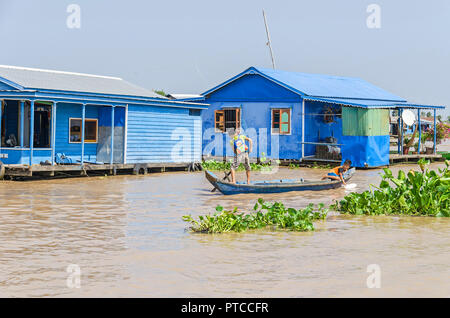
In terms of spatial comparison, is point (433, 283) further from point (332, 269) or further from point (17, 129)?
point (17, 129)

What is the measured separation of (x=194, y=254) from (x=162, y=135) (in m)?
17.4

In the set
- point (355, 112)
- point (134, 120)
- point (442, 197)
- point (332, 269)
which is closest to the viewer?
point (332, 269)

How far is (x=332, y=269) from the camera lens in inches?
368

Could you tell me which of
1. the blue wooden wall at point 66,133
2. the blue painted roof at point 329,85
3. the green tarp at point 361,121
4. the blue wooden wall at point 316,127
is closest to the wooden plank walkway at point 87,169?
the blue wooden wall at point 66,133

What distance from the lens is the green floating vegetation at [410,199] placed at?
14.8 m

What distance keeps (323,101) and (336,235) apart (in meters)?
18.2

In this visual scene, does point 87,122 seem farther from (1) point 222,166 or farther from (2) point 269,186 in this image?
(2) point 269,186

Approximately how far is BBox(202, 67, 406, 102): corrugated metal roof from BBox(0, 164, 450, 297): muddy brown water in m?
15.6

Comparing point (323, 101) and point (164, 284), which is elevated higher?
point (323, 101)

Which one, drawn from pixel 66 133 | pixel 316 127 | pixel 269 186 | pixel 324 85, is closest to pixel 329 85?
pixel 324 85

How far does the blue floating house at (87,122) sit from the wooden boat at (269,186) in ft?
23.0

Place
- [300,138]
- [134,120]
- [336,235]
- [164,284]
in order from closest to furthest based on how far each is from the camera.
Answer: [164,284] < [336,235] < [134,120] < [300,138]
